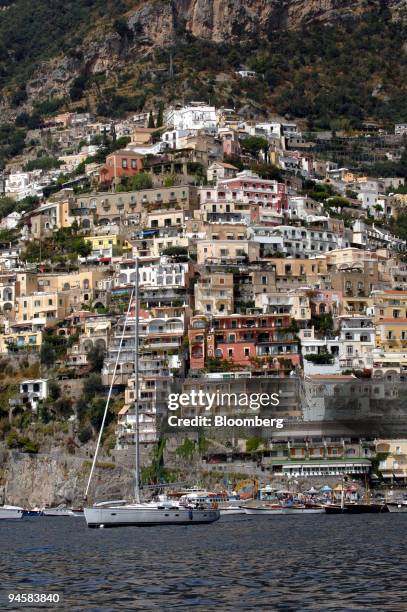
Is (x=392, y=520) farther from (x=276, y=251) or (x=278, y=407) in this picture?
(x=276, y=251)

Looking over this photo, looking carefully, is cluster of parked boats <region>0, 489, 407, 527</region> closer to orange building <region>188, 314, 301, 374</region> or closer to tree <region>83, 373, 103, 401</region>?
tree <region>83, 373, 103, 401</region>

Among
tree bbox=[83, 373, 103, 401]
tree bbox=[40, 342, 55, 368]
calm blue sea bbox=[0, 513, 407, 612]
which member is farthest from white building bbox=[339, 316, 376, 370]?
calm blue sea bbox=[0, 513, 407, 612]

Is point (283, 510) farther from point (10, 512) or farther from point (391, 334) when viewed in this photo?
point (391, 334)

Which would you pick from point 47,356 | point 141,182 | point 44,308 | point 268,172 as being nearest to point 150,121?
point 268,172

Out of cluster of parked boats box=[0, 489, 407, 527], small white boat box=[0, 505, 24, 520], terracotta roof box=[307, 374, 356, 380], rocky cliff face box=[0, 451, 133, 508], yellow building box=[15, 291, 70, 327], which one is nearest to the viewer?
cluster of parked boats box=[0, 489, 407, 527]

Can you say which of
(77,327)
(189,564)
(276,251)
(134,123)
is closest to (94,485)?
(77,327)

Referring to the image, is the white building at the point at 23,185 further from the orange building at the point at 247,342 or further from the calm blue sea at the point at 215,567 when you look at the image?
the calm blue sea at the point at 215,567
